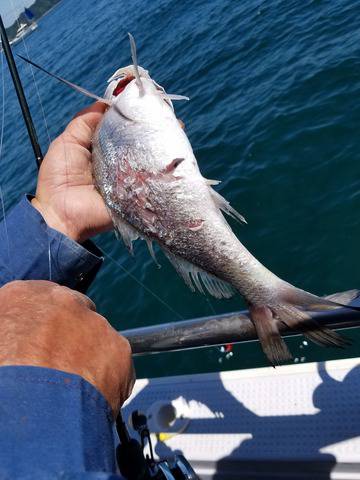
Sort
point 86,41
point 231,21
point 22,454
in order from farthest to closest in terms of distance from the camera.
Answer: point 86,41 → point 231,21 → point 22,454

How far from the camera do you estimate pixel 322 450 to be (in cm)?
283

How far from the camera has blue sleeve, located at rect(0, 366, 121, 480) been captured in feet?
2.87

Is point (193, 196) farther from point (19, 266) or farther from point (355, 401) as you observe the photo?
point (355, 401)

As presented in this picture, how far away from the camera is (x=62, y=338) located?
120 centimetres

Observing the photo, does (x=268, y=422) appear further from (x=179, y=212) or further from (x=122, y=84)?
(x=122, y=84)

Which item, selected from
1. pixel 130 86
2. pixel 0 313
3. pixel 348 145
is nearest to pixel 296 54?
pixel 348 145

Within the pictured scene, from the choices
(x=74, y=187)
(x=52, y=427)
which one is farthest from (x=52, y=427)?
(x=74, y=187)

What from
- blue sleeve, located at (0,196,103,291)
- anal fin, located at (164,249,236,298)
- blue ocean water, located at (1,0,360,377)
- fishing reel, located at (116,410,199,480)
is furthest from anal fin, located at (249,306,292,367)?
blue ocean water, located at (1,0,360,377)

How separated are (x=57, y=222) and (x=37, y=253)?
0.37m

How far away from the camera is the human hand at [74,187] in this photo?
3096mm

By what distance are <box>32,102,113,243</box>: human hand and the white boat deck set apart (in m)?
1.52

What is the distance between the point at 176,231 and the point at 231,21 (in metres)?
14.2

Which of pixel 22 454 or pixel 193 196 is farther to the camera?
pixel 193 196

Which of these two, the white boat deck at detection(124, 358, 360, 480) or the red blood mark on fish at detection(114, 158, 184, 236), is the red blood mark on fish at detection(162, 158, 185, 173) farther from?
the white boat deck at detection(124, 358, 360, 480)
